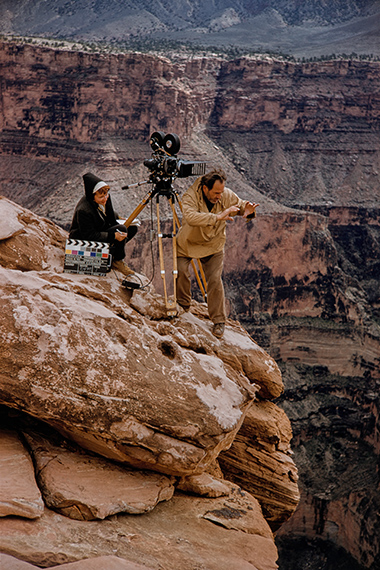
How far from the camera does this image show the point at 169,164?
1148 cm

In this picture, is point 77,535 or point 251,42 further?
point 251,42

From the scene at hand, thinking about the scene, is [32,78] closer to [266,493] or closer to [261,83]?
[261,83]

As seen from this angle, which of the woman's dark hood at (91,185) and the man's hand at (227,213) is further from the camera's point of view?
the woman's dark hood at (91,185)

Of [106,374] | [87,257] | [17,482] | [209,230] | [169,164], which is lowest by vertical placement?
[17,482]

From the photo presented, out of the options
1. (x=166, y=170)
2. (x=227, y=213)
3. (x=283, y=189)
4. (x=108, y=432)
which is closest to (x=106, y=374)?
(x=108, y=432)

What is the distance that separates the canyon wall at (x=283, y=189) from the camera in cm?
4516

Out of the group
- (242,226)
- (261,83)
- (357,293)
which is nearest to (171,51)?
(261,83)

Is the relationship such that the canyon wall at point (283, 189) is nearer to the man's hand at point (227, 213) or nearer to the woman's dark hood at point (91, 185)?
the man's hand at point (227, 213)

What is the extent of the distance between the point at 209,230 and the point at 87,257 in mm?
2340

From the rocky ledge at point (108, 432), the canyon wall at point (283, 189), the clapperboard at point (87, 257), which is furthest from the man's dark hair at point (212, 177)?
the canyon wall at point (283, 189)

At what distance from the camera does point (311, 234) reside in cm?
5569

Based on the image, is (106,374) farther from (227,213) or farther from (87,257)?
(227,213)

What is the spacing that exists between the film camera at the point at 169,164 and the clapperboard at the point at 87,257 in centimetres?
179

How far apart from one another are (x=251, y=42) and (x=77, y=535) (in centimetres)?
9655
